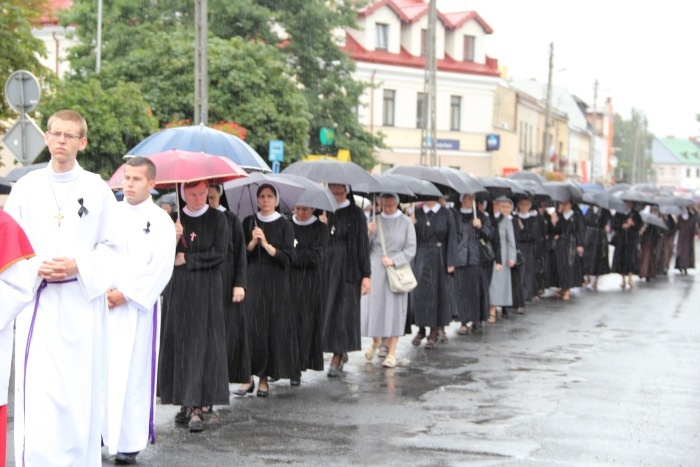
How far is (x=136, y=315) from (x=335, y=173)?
14.4ft

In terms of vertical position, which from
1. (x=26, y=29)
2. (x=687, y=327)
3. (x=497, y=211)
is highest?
(x=26, y=29)

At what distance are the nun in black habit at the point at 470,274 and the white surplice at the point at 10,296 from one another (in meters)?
10.9

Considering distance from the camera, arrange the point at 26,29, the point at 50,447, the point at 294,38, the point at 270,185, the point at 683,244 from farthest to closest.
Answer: the point at 294,38
the point at 683,244
the point at 26,29
the point at 270,185
the point at 50,447

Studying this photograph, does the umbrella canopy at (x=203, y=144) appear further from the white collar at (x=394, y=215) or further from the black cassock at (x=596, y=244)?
the black cassock at (x=596, y=244)

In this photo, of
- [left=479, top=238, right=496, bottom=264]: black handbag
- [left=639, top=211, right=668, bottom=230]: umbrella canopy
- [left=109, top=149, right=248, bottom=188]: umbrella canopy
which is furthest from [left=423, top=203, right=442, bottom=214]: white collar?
[left=639, top=211, right=668, bottom=230]: umbrella canopy

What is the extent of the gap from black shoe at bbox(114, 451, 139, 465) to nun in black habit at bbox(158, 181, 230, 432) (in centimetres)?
114

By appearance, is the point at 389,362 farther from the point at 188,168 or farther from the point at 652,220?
the point at 652,220

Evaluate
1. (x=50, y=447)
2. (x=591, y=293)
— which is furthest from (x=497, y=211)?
(x=50, y=447)

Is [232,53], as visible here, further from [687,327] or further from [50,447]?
[50,447]

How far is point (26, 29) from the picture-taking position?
23797 mm

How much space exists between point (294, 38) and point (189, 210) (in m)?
35.1

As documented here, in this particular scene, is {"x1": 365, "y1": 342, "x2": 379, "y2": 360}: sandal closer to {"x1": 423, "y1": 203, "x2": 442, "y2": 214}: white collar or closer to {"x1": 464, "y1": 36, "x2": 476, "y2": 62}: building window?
{"x1": 423, "y1": 203, "x2": 442, "y2": 214}: white collar

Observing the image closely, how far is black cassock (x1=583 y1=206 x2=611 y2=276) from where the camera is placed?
25.8m

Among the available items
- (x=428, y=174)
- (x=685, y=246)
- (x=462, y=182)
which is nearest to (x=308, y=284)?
(x=428, y=174)
